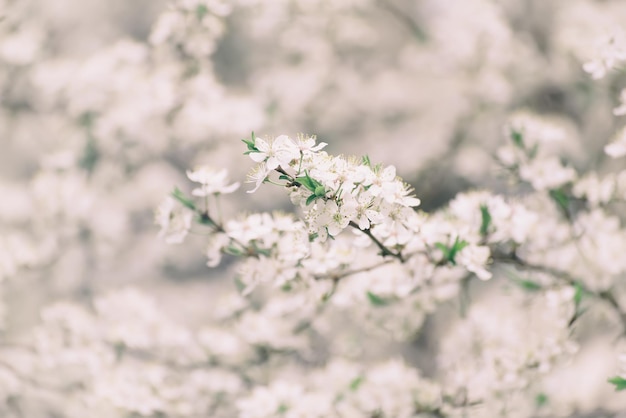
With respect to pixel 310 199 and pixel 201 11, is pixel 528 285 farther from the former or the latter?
pixel 201 11

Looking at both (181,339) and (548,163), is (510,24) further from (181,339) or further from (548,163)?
(181,339)

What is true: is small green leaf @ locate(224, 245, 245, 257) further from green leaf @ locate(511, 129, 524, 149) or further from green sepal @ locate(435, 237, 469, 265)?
green leaf @ locate(511, 129, 524, 149)

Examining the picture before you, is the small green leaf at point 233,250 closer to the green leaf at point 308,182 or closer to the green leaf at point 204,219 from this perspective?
the green leaf at point 204,219

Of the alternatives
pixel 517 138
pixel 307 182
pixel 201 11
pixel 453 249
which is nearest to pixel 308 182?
pixel 307 182

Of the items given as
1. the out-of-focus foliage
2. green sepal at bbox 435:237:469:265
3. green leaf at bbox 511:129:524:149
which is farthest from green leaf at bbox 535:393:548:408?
green sepal at bbox 435:237:469:265

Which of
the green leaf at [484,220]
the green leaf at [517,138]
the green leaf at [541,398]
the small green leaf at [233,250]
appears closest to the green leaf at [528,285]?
the green leaf at [484,220]

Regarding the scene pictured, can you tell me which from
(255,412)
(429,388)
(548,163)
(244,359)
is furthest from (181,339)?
(548,163)

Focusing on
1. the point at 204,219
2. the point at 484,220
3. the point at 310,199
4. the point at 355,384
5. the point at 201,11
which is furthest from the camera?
the point at 201,11
